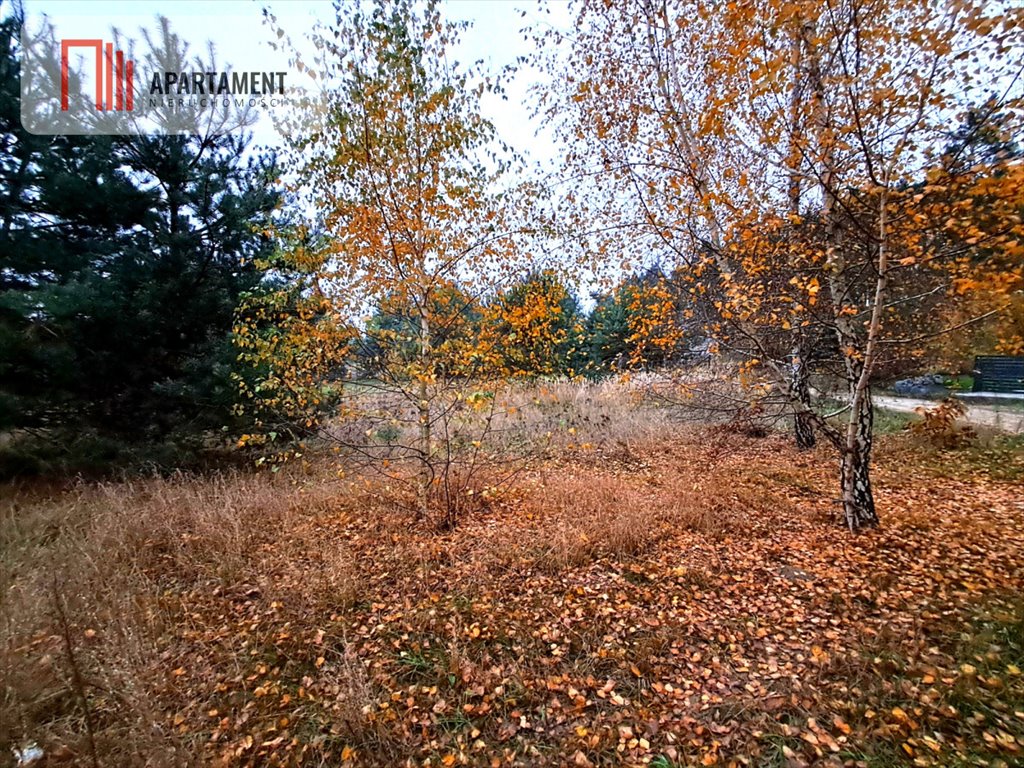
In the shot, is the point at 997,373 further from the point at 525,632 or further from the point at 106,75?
the point at 106,75

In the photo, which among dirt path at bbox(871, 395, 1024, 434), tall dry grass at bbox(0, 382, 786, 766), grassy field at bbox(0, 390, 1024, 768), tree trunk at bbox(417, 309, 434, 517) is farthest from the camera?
dirt path at bbox(871, 395, 1024, 434)

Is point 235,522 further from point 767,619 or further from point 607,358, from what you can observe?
point 607,358

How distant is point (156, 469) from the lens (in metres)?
5.49

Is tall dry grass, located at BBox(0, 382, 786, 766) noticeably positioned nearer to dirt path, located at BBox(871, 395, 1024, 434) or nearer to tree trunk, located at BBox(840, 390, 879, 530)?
tree trunk, located at BBox(840, 390, 879, 530)

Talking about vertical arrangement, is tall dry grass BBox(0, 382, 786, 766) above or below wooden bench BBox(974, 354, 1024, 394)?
below

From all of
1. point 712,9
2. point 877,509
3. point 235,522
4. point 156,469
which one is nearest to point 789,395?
point 877,509

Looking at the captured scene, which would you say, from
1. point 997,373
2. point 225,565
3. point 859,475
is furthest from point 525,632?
point 997,373

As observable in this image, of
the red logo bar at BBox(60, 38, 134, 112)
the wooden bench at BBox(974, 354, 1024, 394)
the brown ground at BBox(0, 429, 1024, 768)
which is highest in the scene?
the red logo bar at BBox(60, 38, 134, 112)

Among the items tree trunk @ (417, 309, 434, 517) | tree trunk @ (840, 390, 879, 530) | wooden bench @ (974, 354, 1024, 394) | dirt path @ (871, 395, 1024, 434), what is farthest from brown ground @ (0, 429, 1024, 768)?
wooden bench @ (974, 354, 1024, 394)

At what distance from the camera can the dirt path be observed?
24.7 ft

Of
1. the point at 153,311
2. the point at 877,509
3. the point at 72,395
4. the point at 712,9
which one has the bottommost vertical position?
the point at 877,509

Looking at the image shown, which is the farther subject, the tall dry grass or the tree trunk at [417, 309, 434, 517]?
the tree trunk at [417, 309, 434, 517]

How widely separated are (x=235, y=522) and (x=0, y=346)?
3.70m

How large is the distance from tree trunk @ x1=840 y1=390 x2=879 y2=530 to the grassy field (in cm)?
21
